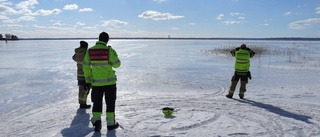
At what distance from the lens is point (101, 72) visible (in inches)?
187

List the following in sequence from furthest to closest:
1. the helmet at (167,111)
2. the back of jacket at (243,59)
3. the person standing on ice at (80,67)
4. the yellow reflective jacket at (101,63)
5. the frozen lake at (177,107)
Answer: the back of jacket at (243,59) < the person standing on ice at (80,67) < the helmet at (167,111) < the frozen lake at (177,107) < the yellow reflective jacket at (101,63)

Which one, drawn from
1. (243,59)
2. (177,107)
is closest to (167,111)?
(177,107)

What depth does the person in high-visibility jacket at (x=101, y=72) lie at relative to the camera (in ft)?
15.4

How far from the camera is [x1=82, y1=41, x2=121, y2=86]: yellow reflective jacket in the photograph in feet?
15.3

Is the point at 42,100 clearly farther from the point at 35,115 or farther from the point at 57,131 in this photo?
the point at 57,131

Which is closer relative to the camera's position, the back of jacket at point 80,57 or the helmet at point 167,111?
the helmet at point 167,111

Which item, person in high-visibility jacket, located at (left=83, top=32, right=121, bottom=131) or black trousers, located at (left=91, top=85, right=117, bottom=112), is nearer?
person in high-visibility jacket, located at (left=83, top=32, right=121, bottom=131)

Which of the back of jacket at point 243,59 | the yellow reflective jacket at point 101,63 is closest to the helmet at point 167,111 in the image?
the yellow reflective jacket at point 101,63

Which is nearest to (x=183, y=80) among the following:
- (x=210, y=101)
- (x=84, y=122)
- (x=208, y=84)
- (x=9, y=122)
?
(x=208, y=84)

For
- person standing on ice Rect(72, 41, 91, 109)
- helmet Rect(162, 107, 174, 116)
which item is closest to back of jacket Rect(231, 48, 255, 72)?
helmet Rect(162, 107, 174, 116)

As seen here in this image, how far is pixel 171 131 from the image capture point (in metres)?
4.88

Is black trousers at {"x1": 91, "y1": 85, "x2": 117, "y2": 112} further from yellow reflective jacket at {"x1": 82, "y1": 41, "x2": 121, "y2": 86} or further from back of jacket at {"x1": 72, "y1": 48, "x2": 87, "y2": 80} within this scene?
back of jacket at {"x1": 72, "y1": 48, "x2": 87, "y2": 80}

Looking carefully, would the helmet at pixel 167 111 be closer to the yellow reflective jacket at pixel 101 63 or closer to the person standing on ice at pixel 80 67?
the yellow reflective jacket at pixel 101 63

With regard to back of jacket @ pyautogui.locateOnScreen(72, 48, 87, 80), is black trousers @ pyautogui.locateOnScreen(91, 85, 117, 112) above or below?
below
